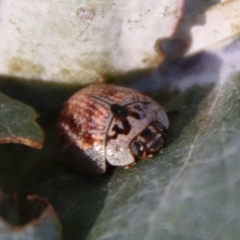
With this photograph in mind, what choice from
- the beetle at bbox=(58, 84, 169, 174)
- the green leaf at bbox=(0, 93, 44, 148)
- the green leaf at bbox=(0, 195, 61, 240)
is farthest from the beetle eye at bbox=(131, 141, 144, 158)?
the green leaf at bbox=(0, 195, 61, 240)

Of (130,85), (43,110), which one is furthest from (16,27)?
(130,85)

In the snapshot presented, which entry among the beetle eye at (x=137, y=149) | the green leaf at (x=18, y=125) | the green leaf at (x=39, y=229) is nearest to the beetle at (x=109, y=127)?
the beetle eye at (x=137, y=149)

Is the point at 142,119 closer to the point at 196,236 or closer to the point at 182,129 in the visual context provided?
the point at 182,129

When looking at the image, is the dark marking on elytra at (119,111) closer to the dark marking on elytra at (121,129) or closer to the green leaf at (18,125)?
the dark marking on elytra at (121,129)

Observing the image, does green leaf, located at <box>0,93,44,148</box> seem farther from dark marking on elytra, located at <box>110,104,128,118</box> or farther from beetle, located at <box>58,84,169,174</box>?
dark marking on elytra, located at <box>110,104,128,118</box>

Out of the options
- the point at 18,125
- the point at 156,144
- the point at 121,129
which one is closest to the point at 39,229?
the point at 18,125

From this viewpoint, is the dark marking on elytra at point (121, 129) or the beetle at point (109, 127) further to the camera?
the dark marking on elytra at point (121, 129)

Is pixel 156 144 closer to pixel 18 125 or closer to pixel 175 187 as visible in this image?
pixel 175 187
